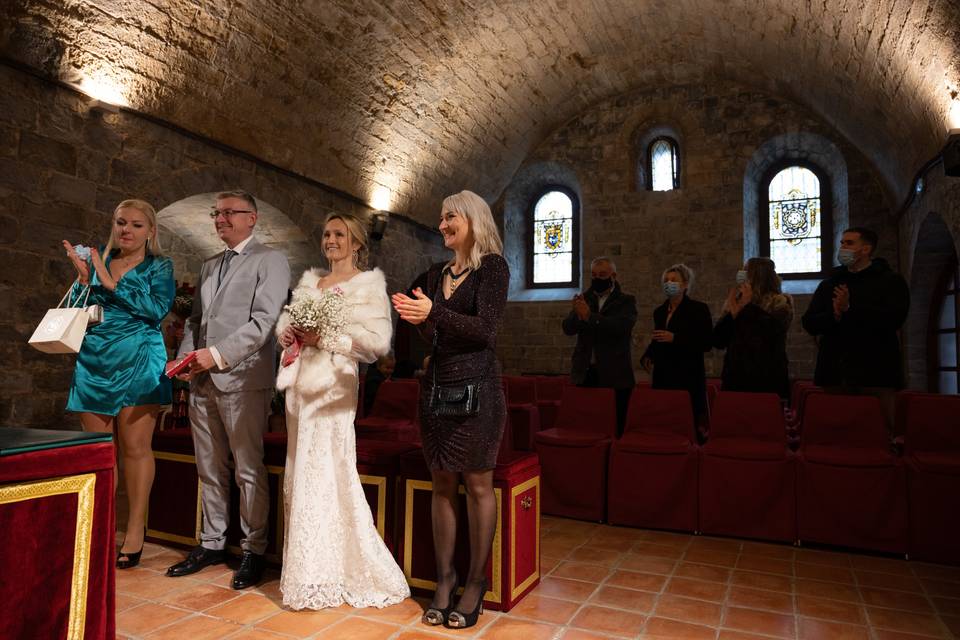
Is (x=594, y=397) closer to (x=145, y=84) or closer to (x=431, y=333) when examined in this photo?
(x=431, y=333)

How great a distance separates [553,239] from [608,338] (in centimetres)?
714

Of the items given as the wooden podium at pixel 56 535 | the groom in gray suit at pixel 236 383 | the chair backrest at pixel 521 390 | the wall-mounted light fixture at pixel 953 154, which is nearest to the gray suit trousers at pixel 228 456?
the groom in gray suit at pixel 236 383

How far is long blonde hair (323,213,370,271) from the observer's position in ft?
9.98

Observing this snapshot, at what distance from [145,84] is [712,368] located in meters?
8.75

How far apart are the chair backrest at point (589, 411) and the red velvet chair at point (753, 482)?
73 cm

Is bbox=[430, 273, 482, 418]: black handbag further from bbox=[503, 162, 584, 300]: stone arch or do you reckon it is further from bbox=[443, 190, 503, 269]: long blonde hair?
bbox=[503, 162, 584, 300]: stone arch

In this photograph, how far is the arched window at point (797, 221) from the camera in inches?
402

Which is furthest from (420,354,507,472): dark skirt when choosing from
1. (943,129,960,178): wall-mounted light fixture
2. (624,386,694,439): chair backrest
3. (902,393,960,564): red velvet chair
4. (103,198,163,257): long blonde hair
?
(943,129,960,178): wall-mounted light fixture

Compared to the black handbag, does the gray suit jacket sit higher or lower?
higher

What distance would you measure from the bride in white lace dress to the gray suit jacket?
0.24 metres

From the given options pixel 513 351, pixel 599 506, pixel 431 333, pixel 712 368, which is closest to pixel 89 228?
pixel 431 333

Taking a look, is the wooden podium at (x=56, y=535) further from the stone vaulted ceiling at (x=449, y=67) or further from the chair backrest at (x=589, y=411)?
the stone vaulted ceiling at (x=449, y=67)

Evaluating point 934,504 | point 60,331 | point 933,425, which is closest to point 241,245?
point 60,331

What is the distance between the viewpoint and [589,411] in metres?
4.81
